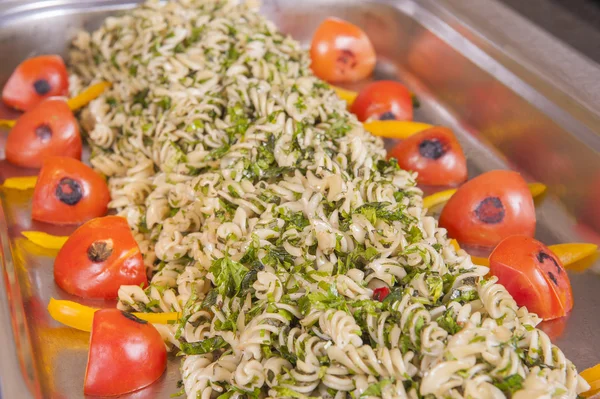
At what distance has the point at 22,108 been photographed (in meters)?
3.27

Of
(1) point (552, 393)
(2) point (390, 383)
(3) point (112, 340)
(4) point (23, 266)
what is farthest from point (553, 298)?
(4) point (23, 266)

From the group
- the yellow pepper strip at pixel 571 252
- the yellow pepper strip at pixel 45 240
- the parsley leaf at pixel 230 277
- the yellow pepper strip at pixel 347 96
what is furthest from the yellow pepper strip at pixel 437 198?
the yellow pepper strip at pixel 45 240

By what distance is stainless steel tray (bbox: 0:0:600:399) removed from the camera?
1.99 meters

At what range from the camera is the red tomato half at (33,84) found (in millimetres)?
3236

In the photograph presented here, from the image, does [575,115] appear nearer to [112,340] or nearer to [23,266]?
[112,340]

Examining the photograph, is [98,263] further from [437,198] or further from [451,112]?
[451,112]

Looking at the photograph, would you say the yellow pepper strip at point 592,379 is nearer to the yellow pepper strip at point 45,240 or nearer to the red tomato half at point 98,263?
the red tomato half at point 98,263

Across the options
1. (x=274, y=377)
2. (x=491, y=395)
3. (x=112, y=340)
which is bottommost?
(x=112, y=340)

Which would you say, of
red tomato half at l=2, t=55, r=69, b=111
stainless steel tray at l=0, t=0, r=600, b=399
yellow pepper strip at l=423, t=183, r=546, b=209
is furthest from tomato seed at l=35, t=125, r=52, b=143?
yellow pepper strip at l=423, t=183, r=546, b=209

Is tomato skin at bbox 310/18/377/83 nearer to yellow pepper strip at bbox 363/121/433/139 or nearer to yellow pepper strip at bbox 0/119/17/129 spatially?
yellow pepper strip at bbox 363/121/433/139

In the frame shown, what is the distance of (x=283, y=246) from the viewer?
1809mm

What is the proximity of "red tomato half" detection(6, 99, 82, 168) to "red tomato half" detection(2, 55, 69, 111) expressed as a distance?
44cm

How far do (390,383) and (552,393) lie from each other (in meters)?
0.34

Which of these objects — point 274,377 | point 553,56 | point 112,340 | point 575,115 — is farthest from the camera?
point 553,56
